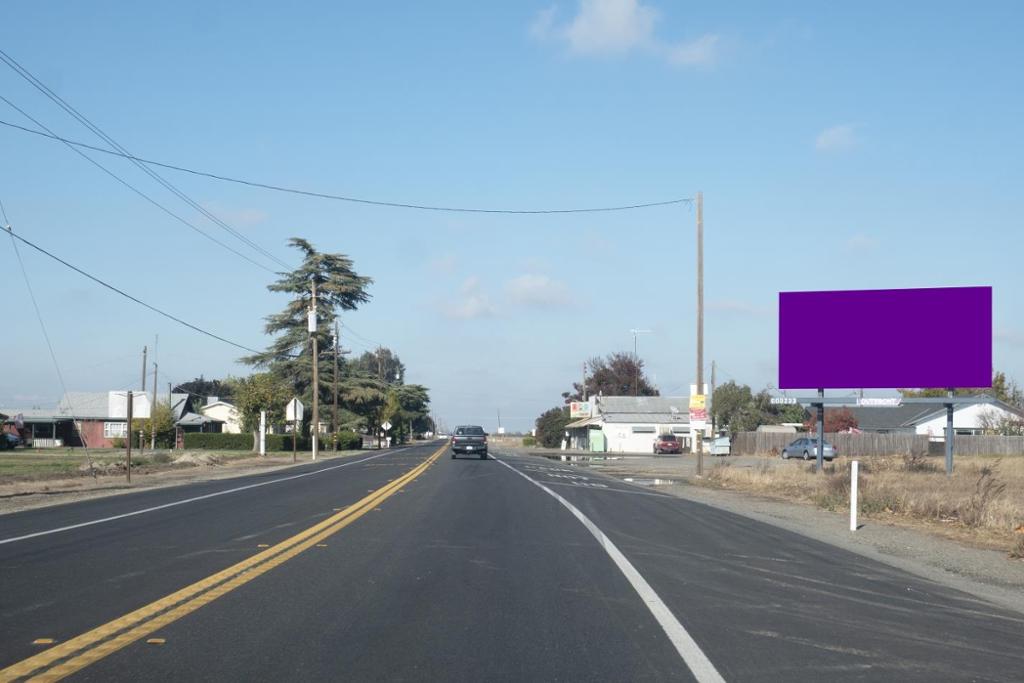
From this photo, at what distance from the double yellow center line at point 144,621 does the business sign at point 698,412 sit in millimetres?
23226

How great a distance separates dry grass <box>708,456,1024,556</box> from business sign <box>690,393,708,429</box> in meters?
1.96

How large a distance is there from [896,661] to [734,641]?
1255mm

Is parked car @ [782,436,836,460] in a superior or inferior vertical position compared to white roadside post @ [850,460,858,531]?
inferior

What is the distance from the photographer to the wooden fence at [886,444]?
58406mm

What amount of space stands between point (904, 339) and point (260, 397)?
168 feet

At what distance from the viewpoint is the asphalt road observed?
7.08 m

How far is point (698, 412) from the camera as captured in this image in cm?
3559

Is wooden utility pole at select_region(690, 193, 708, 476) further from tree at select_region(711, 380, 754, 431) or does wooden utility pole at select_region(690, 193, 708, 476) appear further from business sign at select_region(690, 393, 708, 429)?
tree at select_region(711, 380, 754, 431)

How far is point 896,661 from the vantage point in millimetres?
7492

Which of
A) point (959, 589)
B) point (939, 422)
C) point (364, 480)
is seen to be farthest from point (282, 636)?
point (939, 422)

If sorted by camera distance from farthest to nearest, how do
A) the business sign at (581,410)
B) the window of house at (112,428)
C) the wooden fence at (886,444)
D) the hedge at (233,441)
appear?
the business sign at (581,410)
the window of house at (112,428)
the hedge at (233,441)
the wooden fence at (886,444)

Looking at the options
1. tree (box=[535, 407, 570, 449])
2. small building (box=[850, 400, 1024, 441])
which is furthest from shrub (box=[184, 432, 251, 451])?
small building (box=[850, 400, 1024, 441])

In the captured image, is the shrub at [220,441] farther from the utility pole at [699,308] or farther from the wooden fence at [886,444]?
the utility pole at [699,308]

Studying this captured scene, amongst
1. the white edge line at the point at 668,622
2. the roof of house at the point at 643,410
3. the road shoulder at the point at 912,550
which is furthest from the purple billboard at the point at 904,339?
the roof of house at the point at 643,410
